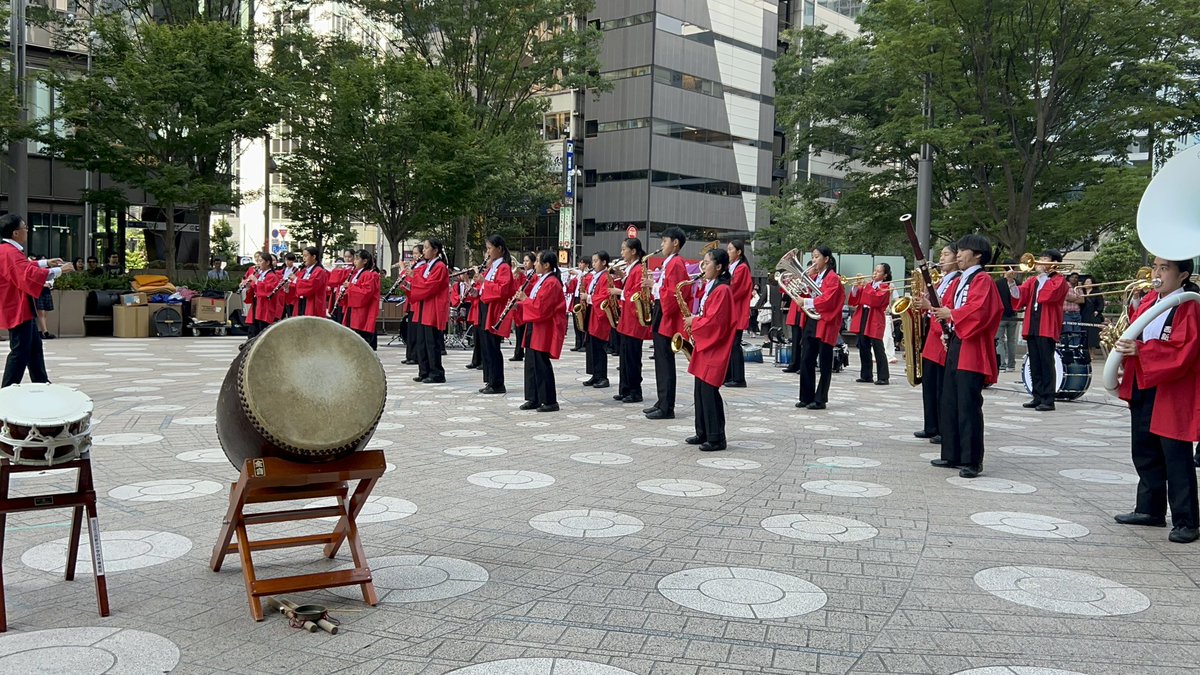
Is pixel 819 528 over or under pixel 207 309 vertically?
under

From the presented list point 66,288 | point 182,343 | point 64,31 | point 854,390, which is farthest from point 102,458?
point 64,31

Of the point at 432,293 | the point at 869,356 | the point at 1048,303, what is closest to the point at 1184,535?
the point at 1048,303

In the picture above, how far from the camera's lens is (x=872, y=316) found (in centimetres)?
1395

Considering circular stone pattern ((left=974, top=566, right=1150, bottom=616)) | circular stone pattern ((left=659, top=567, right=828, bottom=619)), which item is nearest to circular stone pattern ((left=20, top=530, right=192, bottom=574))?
circular stone pattern ((left=659, top=567, right=828, bottom=619))

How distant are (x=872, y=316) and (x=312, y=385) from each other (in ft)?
38.6

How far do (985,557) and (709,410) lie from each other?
319 centimetres

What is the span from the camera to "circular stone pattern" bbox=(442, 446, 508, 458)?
693cm

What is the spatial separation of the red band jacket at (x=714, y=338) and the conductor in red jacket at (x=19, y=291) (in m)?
5.61

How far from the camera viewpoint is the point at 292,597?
375 cm

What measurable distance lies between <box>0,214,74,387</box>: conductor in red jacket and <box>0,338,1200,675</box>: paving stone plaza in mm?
1436

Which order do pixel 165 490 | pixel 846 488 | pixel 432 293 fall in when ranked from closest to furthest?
pixel 165 490, pixel 846 488, pixel 432 293

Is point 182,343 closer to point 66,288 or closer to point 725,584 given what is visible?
point 66,288

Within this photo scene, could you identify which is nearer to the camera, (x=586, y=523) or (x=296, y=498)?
→ (x=296, y=498)

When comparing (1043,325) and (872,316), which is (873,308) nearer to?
(872,316)
